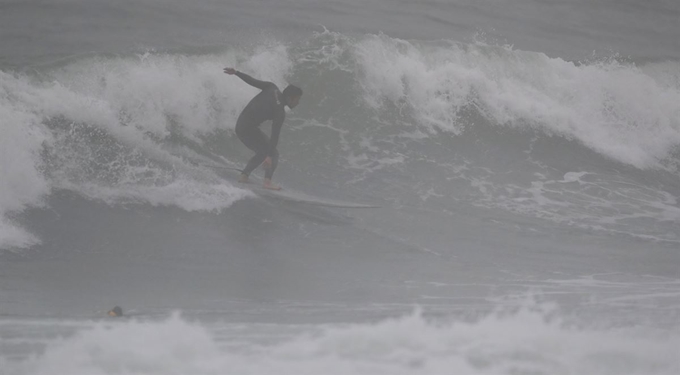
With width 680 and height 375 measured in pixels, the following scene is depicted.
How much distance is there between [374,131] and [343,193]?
2014 millimetres

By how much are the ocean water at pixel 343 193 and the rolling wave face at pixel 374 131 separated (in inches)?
1.4

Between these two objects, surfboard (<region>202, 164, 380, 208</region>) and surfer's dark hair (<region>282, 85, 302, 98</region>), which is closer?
surfer's dark hair (<region>282, 85, 302, 98</region>)

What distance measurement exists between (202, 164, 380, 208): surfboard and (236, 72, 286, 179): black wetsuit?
27 cm

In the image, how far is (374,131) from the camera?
42.0ft

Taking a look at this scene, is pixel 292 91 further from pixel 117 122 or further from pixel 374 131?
pixel 374 131

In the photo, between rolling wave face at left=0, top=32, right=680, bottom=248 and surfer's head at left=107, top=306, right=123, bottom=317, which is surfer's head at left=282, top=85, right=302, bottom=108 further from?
surfer's head at left=107, top=306, right=123, bottom=317

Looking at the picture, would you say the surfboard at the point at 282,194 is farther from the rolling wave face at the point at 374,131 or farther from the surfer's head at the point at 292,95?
the surfer's head at the point at 292,95

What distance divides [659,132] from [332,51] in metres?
5.30

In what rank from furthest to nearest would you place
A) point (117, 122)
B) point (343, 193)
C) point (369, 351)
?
point (343, 193)
point (117, 122)
point (369, 351)

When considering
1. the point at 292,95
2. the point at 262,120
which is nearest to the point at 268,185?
the point at 262,120

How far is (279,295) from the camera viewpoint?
7539mm

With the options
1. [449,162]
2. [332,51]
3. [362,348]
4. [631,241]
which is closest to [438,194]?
[449,162]

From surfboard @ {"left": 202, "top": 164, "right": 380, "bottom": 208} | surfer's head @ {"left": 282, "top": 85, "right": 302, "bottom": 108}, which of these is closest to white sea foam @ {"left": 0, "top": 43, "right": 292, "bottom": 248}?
surfboard @ {"left": 202, "top": 164, "right": 380, "bottom": 208}

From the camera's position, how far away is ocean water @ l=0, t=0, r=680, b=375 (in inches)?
239
